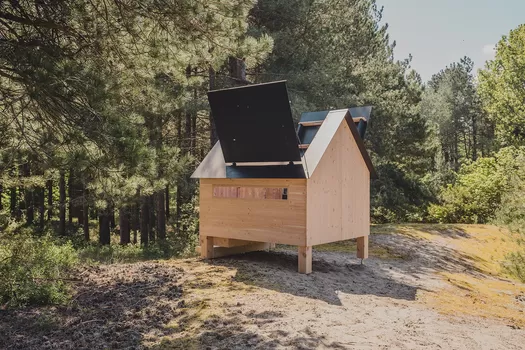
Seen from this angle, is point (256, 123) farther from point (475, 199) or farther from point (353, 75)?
point (475, 199)

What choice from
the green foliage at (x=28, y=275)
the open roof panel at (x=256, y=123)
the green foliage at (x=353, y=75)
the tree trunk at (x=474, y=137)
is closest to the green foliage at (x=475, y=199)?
the green foliage at (x=353, y=75)

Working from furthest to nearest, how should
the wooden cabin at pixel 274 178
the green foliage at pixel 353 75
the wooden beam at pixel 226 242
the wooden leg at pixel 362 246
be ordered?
the green foliage at pixel 353 75 < the wooden leg at pixel 362 246 < the wooden beam at pixel 226 242 < the wooden cabin at pixel 274 178

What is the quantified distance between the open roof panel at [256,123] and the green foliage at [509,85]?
983 inches

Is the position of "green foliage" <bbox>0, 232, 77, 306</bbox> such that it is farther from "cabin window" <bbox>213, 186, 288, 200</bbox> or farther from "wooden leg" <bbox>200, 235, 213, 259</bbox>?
"cabin window" <bbox>213, 186, 288, 200</bbox>

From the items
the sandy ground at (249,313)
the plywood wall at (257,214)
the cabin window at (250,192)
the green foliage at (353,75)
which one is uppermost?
the green foliage at (353,75)

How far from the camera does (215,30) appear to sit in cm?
613

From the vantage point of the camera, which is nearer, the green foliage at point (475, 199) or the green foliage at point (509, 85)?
the green foliage at point (475, 199)

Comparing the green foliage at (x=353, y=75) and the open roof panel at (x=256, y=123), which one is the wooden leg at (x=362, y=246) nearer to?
the open roof panel at (x=256, y=123)

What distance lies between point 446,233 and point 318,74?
669cm

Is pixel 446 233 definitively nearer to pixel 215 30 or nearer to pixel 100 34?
pixel 215 30

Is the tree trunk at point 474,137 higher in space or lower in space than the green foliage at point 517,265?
higher

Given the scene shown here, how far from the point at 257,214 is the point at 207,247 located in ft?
3.99

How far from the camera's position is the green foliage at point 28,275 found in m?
5.02

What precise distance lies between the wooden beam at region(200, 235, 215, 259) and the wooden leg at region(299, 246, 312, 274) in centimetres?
164
